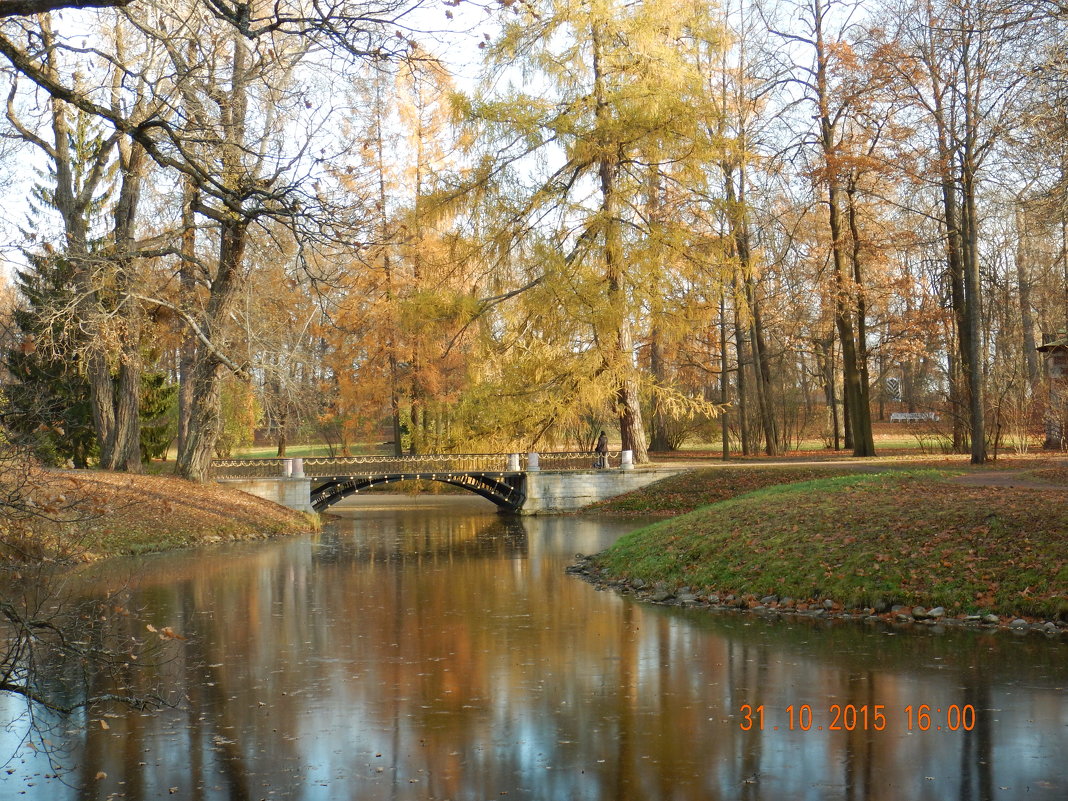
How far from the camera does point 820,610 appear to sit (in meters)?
10.3

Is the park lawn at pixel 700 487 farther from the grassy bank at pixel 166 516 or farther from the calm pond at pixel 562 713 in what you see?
the calm pond at pixel 562 713

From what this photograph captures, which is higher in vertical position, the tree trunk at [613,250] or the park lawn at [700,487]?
the tree trunk at [613,250]

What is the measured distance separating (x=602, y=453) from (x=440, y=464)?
4688mm

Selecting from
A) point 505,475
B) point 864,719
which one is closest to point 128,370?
point 505,475

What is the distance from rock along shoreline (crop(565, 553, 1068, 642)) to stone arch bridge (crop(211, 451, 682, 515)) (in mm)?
14339

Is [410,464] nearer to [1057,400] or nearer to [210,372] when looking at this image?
[210,372]

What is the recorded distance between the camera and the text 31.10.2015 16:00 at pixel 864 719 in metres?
6.15

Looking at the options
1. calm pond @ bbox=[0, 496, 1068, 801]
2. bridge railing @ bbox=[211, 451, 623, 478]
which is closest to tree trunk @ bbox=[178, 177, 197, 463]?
bridge railing @ bbox=[211, 451, 623, 478]

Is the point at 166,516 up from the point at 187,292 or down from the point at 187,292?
down

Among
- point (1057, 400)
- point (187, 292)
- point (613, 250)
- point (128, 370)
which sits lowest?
point (1057, 400)

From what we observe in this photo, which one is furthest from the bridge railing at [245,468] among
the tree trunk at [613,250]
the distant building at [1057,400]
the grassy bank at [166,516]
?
the distant building at [1057,400]

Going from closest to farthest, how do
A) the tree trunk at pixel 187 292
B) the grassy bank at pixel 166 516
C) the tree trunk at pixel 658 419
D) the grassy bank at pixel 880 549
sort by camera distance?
the grassy bank at pixel 880 549
the grassy bank at pixel 166 516
the tree trunk at pixel 187 292
the tree trunk at pixel 658 419

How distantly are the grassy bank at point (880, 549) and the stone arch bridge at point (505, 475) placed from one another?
490 inches

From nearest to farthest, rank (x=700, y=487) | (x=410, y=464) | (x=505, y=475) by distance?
(x=700, y=487)
(x=410, y=464)
(x=505, y=475)
